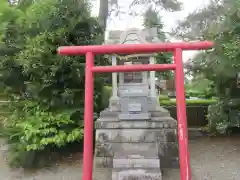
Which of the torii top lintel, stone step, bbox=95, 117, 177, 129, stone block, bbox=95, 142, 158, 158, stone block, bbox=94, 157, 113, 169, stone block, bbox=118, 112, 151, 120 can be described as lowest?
stone block, bbox=94, 157, 113, 169

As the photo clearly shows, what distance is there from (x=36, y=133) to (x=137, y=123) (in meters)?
2.11

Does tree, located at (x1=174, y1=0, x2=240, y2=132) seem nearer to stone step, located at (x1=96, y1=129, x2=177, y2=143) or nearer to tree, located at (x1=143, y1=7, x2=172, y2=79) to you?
stone step, located at (x1=96, y1=129, x2=177, y2=143)

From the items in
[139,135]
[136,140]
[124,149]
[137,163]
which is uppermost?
[139,135]

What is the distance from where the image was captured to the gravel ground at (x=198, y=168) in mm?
4863

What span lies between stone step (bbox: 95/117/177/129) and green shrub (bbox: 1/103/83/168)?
58 cm

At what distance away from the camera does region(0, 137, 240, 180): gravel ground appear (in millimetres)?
4863

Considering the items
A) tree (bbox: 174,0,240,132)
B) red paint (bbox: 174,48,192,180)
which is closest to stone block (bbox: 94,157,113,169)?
red paint (bbox: 174,48,192,180)

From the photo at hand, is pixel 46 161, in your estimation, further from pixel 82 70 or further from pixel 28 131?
pixel 82 70

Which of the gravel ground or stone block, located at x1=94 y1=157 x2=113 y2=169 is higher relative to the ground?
stone block, located at x1=94 y1=157 x2=113 y2=169

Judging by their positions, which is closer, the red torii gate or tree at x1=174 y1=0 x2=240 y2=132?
the red torii gate

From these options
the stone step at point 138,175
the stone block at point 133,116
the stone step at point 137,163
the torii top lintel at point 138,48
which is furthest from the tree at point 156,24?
the torii top lintel at point 138,48

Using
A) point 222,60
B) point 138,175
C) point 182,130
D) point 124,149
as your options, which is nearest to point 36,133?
point 124,149

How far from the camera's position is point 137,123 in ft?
17.0

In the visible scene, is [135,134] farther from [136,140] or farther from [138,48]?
[138,48]
